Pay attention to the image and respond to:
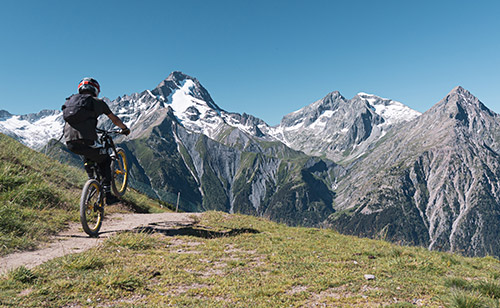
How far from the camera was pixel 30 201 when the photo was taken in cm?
1087

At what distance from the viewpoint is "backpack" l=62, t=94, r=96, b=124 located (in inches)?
358

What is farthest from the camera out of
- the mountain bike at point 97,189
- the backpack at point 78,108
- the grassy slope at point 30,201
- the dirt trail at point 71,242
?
the mountain bike at point 97,189

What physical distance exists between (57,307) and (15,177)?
896 centimetres

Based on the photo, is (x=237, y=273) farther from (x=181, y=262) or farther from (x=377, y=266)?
(x=377, y=266)

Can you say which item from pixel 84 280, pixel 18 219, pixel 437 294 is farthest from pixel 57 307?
pixel 437 294

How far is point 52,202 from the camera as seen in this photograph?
39.2 ft

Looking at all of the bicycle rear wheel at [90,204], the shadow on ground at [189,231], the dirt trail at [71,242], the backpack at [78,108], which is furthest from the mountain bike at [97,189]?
the shadow on ground at [189,231]

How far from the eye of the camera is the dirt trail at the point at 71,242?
21.9 feet

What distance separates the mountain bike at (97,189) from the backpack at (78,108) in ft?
4.86

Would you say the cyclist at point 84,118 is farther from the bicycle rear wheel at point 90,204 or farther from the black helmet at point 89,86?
the bicycle rear wheel at point 90,204

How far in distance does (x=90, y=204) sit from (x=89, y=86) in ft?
14.4

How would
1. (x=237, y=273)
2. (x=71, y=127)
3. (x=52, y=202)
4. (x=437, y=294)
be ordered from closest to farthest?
(x=437, y=294) < (x=237, y=273) < (x=71, y=127) < (x=52, y=202)

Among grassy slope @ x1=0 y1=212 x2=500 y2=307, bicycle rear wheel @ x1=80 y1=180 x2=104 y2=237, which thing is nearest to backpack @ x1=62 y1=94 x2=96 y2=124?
bicycle rear wheel @ x1=80 y1=180 x2=104 y2=237

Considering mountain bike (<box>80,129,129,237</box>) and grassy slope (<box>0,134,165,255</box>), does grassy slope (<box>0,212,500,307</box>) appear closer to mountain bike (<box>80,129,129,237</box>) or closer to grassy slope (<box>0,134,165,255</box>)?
mountain bike (<box>80,129,129,237</box>)
